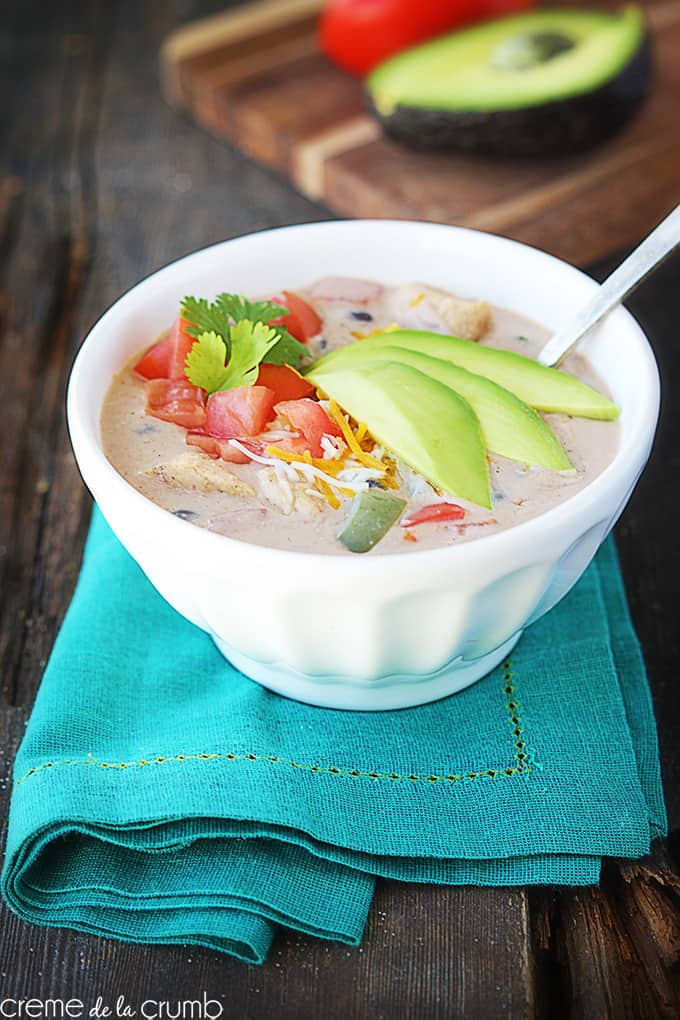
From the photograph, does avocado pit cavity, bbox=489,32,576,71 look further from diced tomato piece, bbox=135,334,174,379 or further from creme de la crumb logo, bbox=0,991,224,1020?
creme de la crumb logo, bbox=0,991,224,1020

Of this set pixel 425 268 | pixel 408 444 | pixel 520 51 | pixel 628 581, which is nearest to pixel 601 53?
pixel 520 51

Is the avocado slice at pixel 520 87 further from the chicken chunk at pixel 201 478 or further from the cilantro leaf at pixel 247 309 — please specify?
the chicken chunk at pixel 201 478

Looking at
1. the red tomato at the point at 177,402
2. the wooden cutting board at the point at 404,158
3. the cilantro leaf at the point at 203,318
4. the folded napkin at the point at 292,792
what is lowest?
the folded napkin at the point at 292,792

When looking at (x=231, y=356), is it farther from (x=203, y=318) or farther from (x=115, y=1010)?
(x=115, y=1010)

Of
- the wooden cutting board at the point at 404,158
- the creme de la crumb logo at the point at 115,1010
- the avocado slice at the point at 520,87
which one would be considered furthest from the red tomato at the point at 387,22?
the creme de la crumb logo at the point at 115,1010

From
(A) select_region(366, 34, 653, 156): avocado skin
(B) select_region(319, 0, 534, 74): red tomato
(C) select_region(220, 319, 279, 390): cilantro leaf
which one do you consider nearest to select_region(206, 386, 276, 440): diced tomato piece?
(C) select_region(220, 319, 279, 390): cilantro leaf

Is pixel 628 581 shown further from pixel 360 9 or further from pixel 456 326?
pixel 360 9
